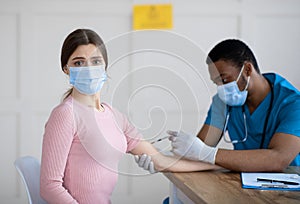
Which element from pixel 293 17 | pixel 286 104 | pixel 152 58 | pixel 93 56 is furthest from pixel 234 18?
pixel 93 56

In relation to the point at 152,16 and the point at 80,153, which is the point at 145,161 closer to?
the point at 80,153

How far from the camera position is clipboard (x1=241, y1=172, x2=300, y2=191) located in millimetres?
1455

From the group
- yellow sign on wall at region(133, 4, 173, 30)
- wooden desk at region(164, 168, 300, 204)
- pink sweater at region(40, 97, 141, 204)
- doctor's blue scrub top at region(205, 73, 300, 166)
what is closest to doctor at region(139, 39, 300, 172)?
doctor's blue scrub top at region(205, 73, 300, 166)

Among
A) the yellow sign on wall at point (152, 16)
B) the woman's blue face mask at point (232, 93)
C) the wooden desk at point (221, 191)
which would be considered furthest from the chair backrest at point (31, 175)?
the yellow sign on wall at point (152, 16)

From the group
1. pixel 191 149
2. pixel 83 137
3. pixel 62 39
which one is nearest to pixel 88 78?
pixel 83 137

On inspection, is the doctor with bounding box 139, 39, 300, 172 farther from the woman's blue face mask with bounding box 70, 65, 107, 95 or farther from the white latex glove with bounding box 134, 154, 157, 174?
the woman's blue face mask with bounding box 70, 65, 107, 95

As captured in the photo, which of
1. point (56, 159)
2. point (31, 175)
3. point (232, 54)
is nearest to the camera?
point (56, 159)

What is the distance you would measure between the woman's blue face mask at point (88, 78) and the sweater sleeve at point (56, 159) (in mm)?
138

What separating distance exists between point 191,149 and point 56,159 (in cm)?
54

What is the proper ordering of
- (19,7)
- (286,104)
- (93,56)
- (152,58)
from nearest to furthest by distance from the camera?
(93,56)
(152,58)
(286,104)
(19,7)

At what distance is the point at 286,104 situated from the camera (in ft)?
6.47

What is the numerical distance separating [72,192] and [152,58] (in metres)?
0.50

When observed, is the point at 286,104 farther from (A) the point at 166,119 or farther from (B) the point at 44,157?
(B) the point at 44,157

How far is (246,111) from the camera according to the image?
2123 mm
